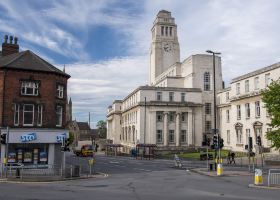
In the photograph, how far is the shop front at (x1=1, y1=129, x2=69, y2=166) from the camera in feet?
113

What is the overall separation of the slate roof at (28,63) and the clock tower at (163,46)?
70.1 m

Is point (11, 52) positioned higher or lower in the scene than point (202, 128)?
higher

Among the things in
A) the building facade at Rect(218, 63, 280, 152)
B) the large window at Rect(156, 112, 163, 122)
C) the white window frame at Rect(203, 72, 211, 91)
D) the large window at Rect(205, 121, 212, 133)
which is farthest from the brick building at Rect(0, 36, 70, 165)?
the white window frame at Rect(203, 72, 211, 91)

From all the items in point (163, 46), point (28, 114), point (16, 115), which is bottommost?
point (16, 115)

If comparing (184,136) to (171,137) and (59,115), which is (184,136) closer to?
(171,137)

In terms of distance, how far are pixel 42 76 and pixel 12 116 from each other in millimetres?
5058

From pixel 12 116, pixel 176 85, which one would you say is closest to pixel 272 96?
pixel 12 116

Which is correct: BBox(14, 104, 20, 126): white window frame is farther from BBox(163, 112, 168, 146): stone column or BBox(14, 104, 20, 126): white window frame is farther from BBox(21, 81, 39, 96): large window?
BBox(163, 112, 168, 146): stone column

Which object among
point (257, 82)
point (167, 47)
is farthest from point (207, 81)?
point (167, 47)

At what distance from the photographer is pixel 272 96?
3136 centimetres

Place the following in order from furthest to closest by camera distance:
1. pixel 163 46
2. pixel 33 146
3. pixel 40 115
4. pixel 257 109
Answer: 1. pixel 163 46
2. pixel 257 109
3. pixel 40 115
4. pixel 33 146

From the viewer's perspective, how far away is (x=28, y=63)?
36.9 meters

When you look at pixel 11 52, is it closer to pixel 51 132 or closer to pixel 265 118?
pixel 51 132

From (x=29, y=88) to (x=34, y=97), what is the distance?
1056mm
